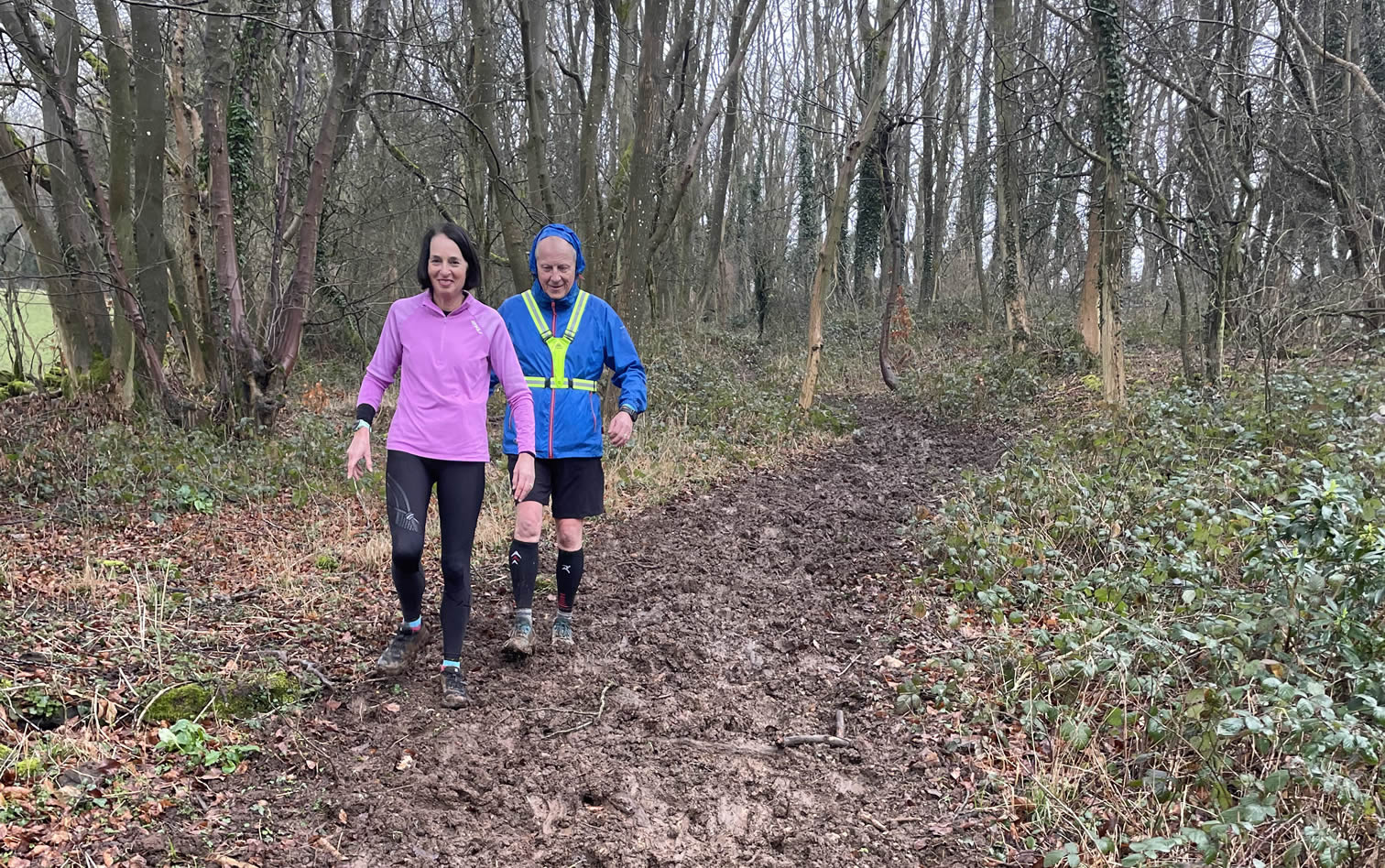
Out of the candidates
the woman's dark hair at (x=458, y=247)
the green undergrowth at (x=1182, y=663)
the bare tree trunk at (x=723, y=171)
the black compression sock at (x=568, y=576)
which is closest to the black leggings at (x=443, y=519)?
the black compression sock at (x=568, y=576)

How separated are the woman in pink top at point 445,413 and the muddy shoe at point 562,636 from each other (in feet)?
2.13

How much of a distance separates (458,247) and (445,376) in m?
0.55

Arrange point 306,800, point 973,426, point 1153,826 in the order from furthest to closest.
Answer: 1. point 973,426
2. point 306,800
3. point 1153,826

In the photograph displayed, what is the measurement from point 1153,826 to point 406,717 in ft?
8.97

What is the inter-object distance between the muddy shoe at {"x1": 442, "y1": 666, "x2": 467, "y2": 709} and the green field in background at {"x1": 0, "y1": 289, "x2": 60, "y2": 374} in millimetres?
8293

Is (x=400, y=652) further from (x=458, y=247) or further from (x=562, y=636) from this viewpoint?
(x=458, y=247)

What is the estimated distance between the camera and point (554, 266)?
3.76m

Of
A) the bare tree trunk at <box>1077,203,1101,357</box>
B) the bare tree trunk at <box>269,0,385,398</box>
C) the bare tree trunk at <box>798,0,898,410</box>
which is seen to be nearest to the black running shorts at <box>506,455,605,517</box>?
the bare tree trunk at <box>269,0,385,398</box>

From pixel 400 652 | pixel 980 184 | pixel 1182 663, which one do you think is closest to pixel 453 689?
pixel 400 652

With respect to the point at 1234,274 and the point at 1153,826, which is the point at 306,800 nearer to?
the point at 1153,826

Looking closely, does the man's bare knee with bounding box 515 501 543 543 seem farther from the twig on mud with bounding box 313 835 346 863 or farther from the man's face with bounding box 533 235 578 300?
the twig on mud with bounding box 313 835 346 863

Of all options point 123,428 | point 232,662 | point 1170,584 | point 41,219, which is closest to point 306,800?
point 232,662

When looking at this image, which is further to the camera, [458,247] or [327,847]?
[458,247]

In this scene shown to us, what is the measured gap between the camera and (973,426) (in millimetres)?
10961
